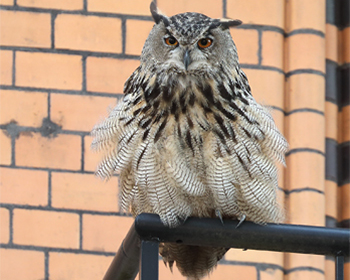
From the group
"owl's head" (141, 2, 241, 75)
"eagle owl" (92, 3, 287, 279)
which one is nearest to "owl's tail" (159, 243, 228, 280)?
"eagle owl" (92, 3, 287, 279)

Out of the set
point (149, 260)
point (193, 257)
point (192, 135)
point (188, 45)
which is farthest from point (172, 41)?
point (149, 260)

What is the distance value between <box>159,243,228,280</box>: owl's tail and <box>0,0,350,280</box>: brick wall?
270mm

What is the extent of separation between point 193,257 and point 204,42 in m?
0.57

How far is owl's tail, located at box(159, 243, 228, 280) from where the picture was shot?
5.96ft

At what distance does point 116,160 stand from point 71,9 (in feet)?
2.63

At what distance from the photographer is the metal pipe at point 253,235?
1064 millimetres

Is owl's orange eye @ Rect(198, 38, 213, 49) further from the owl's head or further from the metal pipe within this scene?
the metal pipe

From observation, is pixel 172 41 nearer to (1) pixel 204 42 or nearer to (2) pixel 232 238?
(1) pixel 204 42

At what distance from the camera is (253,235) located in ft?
3.60

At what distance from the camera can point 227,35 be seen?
5.55ft

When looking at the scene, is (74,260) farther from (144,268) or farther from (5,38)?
(144,268)

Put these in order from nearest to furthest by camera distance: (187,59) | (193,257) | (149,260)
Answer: (149,260), (187,59), (193,257)

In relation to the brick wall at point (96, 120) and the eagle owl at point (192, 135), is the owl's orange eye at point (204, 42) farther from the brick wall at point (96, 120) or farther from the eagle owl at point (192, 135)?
the brick wall at point (96, 120)

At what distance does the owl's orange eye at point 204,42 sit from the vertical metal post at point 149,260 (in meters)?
0.68
